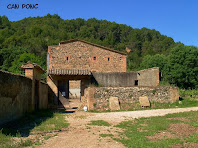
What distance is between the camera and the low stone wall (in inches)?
620

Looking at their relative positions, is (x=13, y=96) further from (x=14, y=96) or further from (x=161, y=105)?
(x=161, y=105)

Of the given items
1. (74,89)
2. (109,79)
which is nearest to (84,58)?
(109,79)

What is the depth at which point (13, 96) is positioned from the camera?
8953mm

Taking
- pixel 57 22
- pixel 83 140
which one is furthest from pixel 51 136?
pixel 57 22

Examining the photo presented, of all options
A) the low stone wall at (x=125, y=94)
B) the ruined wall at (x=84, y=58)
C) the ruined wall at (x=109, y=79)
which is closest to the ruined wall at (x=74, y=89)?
the ruined wall at (x=84, y=58)

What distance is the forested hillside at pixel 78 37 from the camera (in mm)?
46875

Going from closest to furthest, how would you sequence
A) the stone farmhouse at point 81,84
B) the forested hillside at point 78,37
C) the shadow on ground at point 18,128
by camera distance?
the shadow on ground at point 18,128 → the stone farmhouse at point 81,84 → the forested hillside at point 78,37

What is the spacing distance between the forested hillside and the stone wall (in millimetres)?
30985

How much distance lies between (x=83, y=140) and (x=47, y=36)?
51362 mm

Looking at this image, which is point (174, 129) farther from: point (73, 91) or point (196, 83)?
point (196, 83)

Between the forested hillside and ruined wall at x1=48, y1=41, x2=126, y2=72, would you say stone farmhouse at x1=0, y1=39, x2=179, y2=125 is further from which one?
the forested hillside

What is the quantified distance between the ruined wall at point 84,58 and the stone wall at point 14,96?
11460mm

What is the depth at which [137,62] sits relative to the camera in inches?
2218

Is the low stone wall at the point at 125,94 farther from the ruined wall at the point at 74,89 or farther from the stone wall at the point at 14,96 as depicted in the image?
the ruined wall at the point at 74,89
